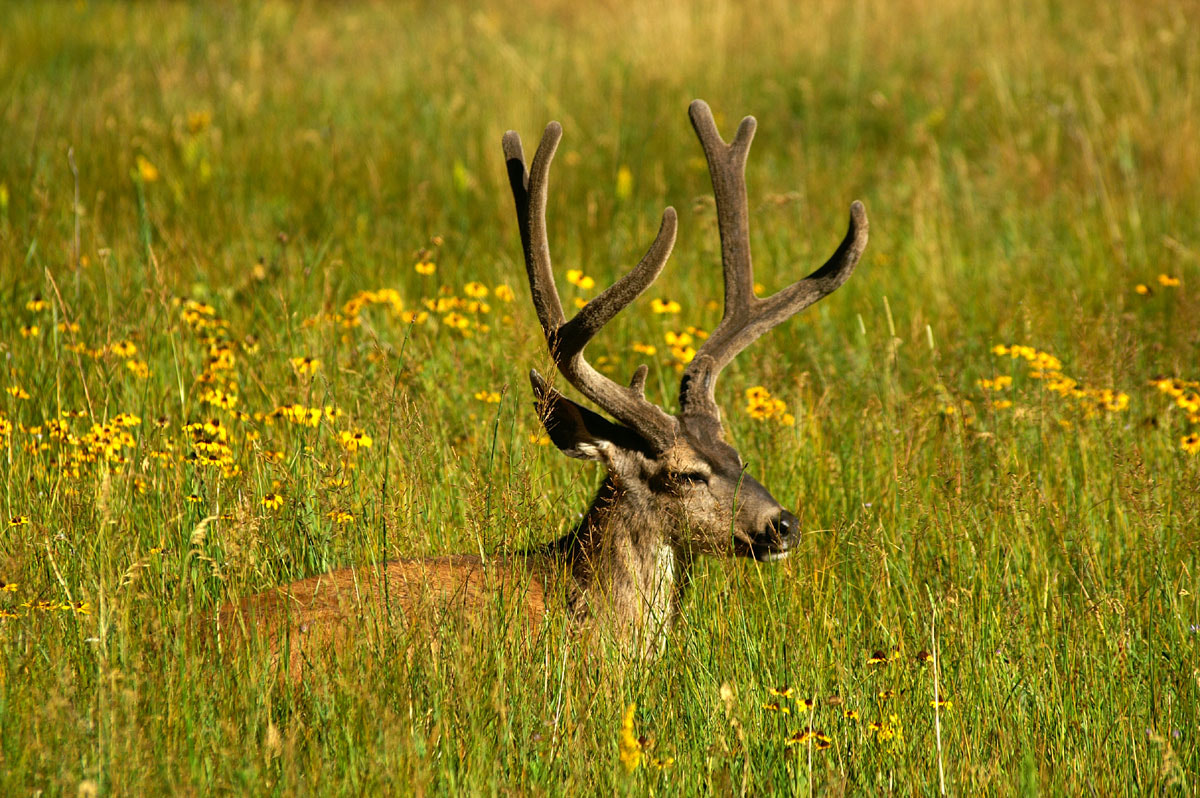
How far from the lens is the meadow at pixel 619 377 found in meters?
2.94

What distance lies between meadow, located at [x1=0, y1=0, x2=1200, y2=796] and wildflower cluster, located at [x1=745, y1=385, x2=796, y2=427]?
20 mm

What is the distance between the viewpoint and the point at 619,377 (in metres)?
5.62

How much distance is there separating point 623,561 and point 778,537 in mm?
485

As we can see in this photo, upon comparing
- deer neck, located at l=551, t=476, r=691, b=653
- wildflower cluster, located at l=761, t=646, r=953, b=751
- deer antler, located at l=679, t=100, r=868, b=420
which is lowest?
deer neck, located at l=551, t=476, r=691, b=653

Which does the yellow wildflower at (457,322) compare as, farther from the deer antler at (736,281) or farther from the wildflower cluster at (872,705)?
the wildflower cluster at (872,705)

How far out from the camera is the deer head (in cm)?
390

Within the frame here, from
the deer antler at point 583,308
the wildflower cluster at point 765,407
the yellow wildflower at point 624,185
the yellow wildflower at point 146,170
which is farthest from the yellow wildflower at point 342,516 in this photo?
the yellow wildflower at point 146,170

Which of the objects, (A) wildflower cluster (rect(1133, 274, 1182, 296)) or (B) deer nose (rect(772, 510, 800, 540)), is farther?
(A) wildflower cluster (rect(1133, 274, 1182, 296))

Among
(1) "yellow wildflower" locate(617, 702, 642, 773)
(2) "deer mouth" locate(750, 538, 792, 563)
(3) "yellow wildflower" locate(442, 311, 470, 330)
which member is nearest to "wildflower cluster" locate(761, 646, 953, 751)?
(1) "yellow wildflower" locate(617, 702, 642, 773)

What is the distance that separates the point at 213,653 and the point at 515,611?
0.81 metres

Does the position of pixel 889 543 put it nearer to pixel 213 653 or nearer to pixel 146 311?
pixel 213 653

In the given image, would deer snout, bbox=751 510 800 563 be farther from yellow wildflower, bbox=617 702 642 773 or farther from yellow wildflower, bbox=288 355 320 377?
yellow wildflower, bbox=288 355 320 377

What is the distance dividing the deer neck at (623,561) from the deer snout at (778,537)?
0.25m

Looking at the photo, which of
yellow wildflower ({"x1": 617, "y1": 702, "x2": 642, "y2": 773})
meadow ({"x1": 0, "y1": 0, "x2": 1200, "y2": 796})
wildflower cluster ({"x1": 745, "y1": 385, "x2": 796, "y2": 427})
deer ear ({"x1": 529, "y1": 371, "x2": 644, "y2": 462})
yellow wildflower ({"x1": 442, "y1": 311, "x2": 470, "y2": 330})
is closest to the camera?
yellow wildflower ({"x1": 617, "y1": 702, "x2": 642, "y2": 773})
